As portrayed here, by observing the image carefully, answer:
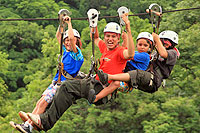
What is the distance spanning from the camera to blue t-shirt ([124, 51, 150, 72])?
240 inches

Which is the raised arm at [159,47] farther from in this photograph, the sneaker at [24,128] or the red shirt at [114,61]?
the sneaker at [24,128]

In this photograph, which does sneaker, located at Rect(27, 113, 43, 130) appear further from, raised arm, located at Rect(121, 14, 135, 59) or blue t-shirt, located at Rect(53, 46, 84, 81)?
raised arm, located at Rect(121, 14, 135, 59)

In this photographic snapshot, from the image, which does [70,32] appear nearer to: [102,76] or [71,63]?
[71,63]

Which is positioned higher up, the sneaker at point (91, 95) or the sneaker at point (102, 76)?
the sneaker at point (102, 76)

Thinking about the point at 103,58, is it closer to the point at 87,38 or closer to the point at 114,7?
the point at 87,38

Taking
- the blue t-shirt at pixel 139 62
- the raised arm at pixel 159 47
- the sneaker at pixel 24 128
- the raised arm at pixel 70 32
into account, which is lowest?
the sneaker at pixel 24 128

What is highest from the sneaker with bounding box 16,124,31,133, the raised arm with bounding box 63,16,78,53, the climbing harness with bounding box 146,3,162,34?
the climbing harness with bounding box 146,3,162,34

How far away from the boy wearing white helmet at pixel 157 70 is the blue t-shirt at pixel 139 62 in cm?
11

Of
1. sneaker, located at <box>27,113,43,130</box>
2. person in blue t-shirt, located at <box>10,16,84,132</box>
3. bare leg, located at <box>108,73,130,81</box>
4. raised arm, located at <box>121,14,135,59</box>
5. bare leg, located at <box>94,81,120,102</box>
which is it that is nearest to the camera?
raised arm, located at <box>121,14,135,59</box>

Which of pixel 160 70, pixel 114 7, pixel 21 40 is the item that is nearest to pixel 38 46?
pixel 21 40

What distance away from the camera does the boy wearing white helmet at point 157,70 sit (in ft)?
19.8

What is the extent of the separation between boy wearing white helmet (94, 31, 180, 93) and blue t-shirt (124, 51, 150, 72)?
0.11 metres

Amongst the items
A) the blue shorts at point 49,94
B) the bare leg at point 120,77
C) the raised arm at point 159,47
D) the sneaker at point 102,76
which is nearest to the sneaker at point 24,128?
the blue shorts at point 49,94

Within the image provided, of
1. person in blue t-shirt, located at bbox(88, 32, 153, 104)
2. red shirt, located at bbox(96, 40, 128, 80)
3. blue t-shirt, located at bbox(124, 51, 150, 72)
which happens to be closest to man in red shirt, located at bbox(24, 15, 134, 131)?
red shirt, located at bbox(96, 40, 128, 80)
